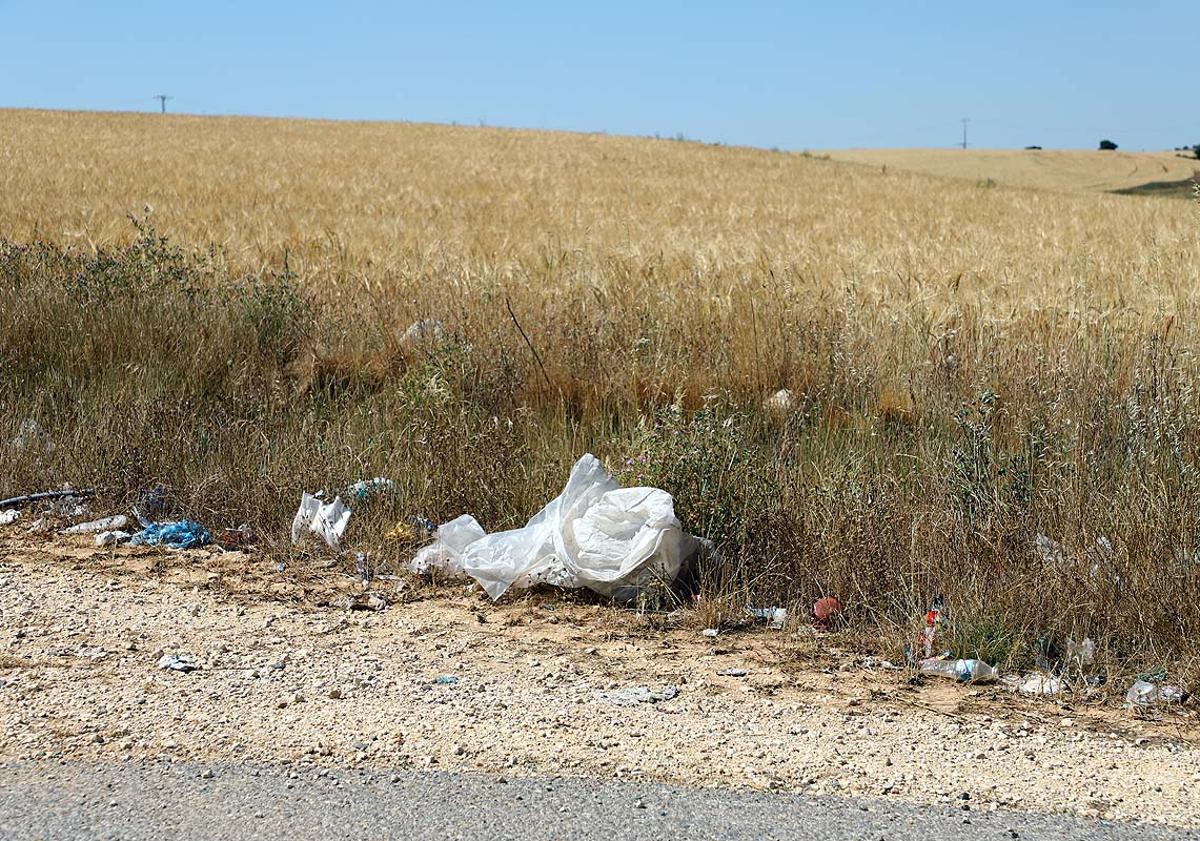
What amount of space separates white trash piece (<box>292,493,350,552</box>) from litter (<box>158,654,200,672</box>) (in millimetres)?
1236

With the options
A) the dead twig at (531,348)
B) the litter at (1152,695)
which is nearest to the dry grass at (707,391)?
the dead twig at (531,348)

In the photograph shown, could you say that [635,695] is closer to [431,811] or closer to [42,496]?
[431,811]

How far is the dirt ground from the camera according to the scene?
3.26 m

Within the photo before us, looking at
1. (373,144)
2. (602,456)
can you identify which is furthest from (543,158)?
(602,456)

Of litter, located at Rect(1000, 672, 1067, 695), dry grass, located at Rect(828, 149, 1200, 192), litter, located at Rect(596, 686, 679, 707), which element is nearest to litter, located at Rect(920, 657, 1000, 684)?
litter, located at Rect(1000, 672, 1067, 695)

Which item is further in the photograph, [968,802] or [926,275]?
[926,275]

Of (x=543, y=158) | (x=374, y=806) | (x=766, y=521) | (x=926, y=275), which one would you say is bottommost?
(x=374, y=806)

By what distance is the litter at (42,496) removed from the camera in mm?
5832

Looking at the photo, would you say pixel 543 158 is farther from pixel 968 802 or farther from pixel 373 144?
pixel 968 802

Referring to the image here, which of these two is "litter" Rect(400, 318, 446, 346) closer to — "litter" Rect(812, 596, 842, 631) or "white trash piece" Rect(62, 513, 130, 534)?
"white trash piece" Rect(62, 513, 130, 534)

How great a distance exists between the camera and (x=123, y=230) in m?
13.0

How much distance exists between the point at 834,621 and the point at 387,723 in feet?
5.73

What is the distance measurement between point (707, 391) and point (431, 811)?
4352 millimetres

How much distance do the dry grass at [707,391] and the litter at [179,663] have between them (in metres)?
1.23
